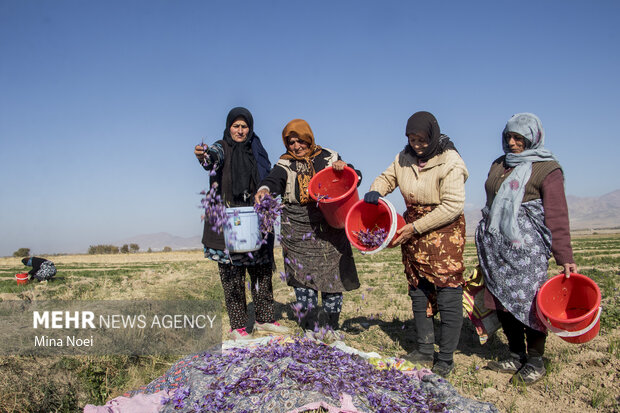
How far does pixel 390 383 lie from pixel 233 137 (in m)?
2.64

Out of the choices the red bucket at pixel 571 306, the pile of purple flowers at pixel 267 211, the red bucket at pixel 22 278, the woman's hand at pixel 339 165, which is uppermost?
the woman's hand at pixel 339 165

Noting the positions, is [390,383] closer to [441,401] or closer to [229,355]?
[441,401]

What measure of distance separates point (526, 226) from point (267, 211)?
2201mm

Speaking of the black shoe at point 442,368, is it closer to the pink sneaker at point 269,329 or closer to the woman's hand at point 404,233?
the woman's hand at point 404,233

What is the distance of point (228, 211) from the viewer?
376cm

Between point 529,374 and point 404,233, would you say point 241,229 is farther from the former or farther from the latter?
point 529,374

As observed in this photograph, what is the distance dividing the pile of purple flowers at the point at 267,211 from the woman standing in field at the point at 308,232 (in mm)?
153

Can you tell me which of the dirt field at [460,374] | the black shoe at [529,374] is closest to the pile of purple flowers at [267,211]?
the dirt field at [460,374]

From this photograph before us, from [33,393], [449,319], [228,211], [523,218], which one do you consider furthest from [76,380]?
[523,218]

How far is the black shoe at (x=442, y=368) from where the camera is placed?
358 cm

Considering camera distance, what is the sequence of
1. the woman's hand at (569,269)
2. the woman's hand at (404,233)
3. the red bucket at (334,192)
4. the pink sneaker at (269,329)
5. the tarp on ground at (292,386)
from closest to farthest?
the tarp on ground at (292,386) → the woman's hand at (569,269) → the woman's hand at (404,233) → the red bucket at (334,192) → the pink sneaker at (269,329)

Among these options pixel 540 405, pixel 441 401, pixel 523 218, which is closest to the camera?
pixel 441 401

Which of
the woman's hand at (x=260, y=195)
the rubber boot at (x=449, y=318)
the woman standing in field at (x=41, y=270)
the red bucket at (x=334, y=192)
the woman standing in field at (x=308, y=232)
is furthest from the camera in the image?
the woman standing in field at (x=41, y=270)

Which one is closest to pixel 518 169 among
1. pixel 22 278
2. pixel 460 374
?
pixel 460 374
